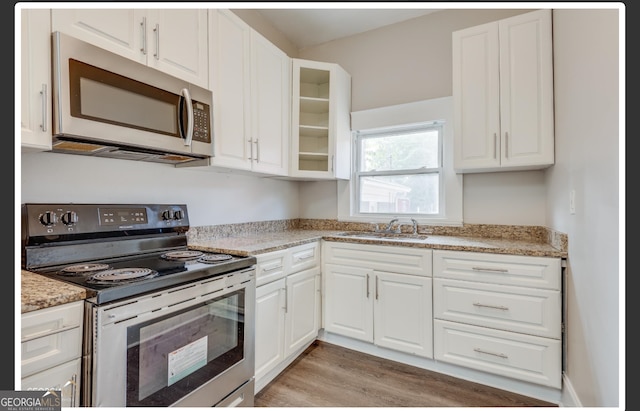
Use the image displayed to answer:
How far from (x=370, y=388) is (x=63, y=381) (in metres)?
1.57

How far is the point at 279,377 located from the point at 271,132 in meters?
1.75

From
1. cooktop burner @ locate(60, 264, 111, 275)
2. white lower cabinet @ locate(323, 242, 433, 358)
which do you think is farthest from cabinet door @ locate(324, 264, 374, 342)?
cooktop burner @ locate(60, 264, 111, 275)

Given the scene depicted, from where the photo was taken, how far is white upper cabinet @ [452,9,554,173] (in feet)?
6.37

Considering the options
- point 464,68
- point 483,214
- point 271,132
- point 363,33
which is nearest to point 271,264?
point 271,132

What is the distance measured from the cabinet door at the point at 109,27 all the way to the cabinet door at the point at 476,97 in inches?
79.4

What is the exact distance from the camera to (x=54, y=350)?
95cm

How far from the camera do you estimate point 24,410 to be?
3.06 ft

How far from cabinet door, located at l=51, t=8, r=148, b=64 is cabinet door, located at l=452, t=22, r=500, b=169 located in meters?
2.02

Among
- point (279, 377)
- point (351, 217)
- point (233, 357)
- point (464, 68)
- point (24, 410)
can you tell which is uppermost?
point (464, 68)

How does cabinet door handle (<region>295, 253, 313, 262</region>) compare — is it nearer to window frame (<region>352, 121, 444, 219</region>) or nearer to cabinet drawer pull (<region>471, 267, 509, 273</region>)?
window frame (<region>352, 121, 444, 219</region>)

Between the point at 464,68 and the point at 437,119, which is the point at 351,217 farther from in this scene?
the point at 464,68

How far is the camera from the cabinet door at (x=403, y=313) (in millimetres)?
2059

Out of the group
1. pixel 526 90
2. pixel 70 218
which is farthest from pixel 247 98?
pixel 526 90

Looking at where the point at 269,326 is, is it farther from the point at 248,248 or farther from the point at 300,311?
the point at 248,248
